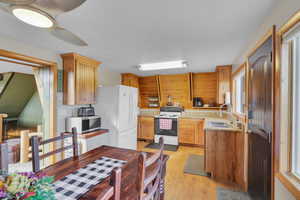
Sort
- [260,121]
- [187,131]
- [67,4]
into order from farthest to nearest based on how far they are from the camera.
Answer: [187,131] < [260,121] < [67,4]

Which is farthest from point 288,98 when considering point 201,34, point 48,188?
point 48,188

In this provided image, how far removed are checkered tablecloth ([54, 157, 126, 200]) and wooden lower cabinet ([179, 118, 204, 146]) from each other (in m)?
3.09

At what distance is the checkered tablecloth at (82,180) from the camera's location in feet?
2.90

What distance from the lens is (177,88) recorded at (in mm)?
4660

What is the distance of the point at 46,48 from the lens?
7.54 ft

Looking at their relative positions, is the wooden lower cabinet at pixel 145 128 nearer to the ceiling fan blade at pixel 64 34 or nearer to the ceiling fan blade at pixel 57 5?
the ceiling fan blade at pixel 64 34

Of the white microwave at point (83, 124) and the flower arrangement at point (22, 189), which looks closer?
Answer: the flower arrangement at point (22, 189)

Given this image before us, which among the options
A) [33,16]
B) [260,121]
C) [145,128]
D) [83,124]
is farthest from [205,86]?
[33,16]

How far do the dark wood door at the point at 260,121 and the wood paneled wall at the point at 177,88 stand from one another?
8.79ft

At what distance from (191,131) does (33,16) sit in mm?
4060

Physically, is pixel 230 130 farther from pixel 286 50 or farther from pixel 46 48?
pixel 46 48

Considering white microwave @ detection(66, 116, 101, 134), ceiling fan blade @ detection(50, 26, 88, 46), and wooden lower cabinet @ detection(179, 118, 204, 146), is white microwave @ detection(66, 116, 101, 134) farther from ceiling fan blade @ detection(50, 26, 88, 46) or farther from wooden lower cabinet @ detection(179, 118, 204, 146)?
wooden lower cabinet @ detection(179, 118, 204, 146)

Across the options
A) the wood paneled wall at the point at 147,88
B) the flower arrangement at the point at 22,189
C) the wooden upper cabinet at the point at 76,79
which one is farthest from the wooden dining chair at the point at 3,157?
the wood paneled wall at the point at 147,88

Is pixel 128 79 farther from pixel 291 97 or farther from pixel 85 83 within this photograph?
pixel 291 97
